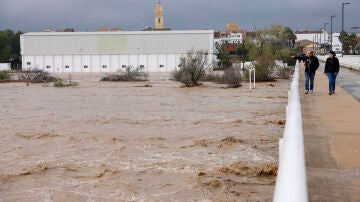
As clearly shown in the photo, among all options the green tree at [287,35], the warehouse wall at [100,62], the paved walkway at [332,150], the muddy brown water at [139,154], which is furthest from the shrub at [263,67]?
the warehouse wall at [100,62]

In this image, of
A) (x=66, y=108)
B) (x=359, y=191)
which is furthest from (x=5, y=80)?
(x=359, y=191)

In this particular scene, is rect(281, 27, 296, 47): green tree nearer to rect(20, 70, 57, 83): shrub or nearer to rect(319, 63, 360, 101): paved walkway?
rect(20, 70, 57, 83): shrub

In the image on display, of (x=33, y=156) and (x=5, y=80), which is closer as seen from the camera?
(x=33, y=156)

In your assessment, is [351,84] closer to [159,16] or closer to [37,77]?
[37,77]

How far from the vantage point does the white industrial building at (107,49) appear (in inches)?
3622

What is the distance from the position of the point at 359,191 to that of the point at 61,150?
8565 millimetres

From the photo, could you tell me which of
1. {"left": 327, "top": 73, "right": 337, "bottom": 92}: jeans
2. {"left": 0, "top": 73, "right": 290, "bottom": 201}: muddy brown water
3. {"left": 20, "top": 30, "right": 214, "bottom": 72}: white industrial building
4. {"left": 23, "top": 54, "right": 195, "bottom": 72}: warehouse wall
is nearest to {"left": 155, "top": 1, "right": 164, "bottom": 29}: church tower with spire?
{"left": 20, "top": 30, "right": 214, "bottom": 72}: white industrial building

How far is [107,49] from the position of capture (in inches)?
3659

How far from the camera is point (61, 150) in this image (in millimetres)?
12984

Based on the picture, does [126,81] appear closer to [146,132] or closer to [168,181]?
[146,132]

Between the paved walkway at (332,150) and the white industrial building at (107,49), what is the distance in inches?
3049

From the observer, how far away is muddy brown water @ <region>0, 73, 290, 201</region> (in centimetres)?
900

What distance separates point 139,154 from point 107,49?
8225 cm

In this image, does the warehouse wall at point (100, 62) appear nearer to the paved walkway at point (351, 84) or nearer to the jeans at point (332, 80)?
the paved walkway at point (351, 84)
